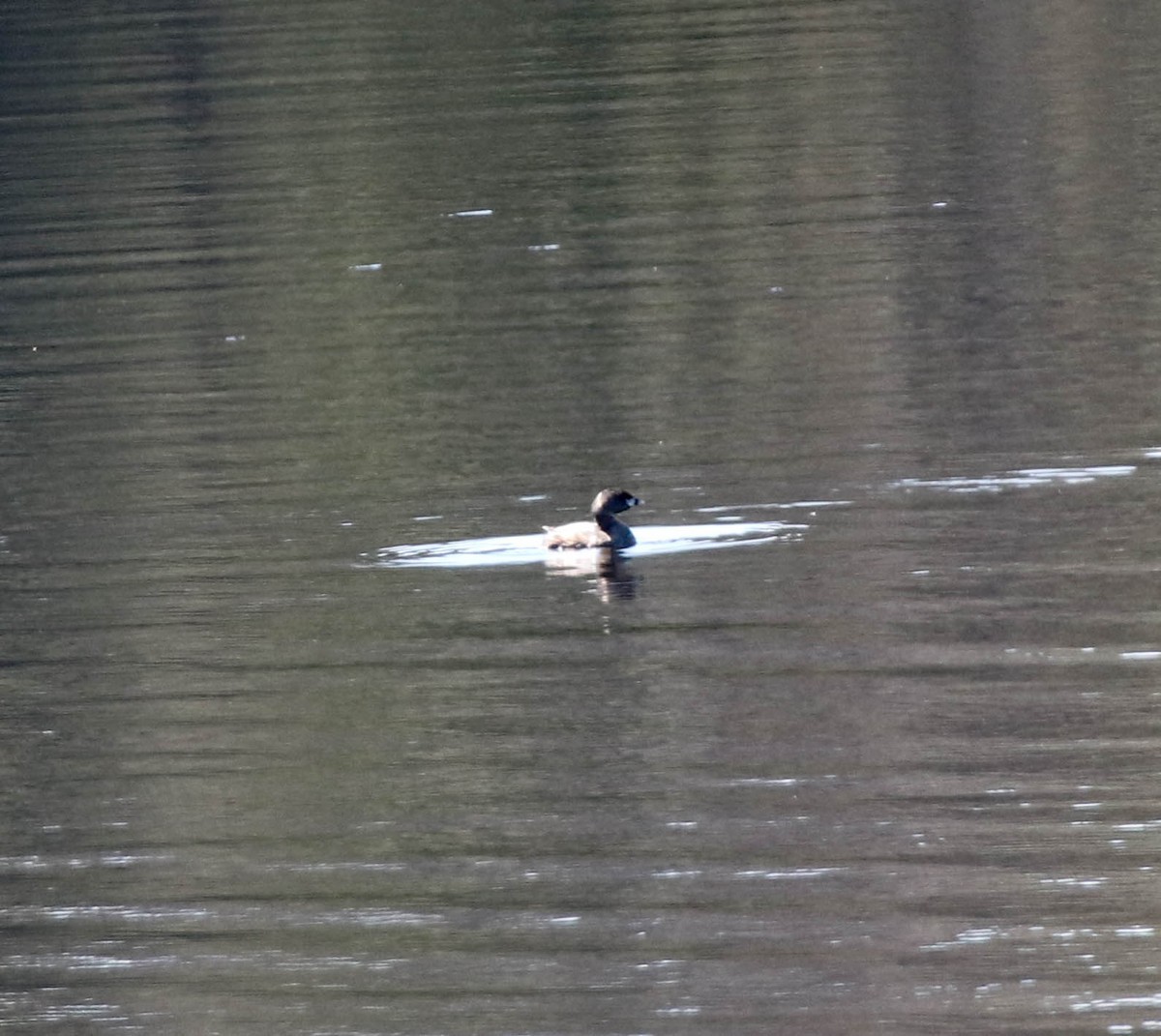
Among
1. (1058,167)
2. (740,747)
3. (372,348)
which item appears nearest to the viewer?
(740,747)

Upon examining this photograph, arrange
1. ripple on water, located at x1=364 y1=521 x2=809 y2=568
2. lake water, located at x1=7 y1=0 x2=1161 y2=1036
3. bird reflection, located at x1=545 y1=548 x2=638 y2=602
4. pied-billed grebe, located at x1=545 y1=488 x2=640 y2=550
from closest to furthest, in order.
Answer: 1. lake water, located at x1=7 y1=0 x2=1161 y2=1036
2. bird reflection, located at x1=545 y1=548 x2=638 y2=602
3. pied-billed grebe, located at x1=545 y1=488 x2=640 y2=550
4. ripple on water, located at x1=364 y1=521 x2=809 y2=568

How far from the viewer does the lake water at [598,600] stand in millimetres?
10133

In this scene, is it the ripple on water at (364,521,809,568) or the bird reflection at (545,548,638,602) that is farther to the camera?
the ripple on water at (364,521,809,568)

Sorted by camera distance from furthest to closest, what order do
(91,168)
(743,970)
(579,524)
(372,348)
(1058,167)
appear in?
(91,168) → (1058,167) → (372,348) → (579,524) → (743,970)

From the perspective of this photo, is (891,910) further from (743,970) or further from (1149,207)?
(1149,207)

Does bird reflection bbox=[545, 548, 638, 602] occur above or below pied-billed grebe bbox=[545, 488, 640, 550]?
below

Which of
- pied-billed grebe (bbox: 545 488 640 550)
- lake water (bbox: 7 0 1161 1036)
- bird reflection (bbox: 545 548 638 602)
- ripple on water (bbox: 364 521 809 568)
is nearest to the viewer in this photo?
lake water (bbox: 7 0 1161 1036)

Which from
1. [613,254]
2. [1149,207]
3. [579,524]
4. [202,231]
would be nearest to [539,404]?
[579,524]

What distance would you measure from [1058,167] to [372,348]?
10066 mm

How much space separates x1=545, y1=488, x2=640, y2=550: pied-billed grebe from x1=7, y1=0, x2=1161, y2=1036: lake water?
0.12 metres

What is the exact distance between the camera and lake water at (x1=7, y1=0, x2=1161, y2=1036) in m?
10.1

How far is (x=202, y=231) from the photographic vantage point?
30719mm

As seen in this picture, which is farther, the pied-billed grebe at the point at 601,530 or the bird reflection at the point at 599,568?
the pied-billed grebe at the point at 601,530

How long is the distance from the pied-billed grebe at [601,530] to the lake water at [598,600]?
0.12m
